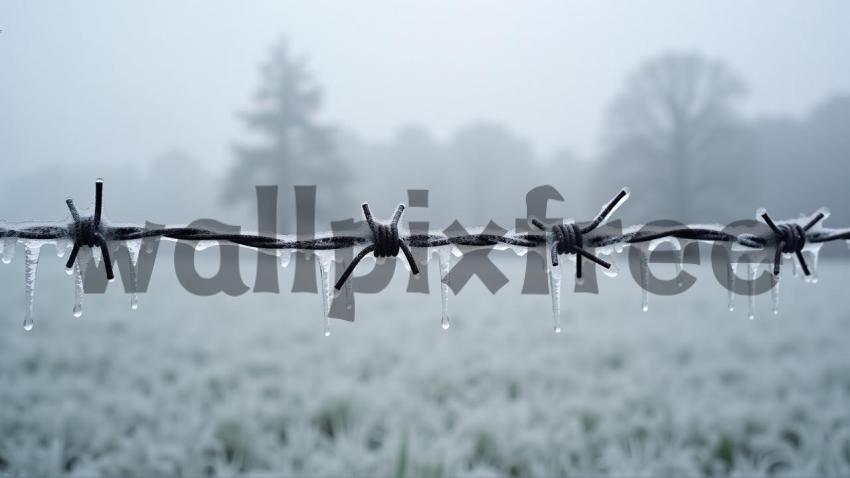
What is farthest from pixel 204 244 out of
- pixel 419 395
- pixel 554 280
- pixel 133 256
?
pixel 419 395

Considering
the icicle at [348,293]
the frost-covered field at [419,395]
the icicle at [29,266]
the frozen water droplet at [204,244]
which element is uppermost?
the frozen water droplet at [204,244]

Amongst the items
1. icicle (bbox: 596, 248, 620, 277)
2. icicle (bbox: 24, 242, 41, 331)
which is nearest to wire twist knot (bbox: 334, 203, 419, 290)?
icicle (bbox: 596, 248, 620, 277)

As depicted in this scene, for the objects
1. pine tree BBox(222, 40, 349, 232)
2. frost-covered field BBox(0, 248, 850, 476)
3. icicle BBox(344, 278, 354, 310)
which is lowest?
frost-covered field BBox(0, 248, 850, 476)

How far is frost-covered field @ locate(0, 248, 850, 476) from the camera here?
262 centimetres

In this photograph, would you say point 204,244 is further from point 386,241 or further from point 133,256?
point 386,241

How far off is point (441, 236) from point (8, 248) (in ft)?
2.96

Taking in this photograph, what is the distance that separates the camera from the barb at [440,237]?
1.03 meters

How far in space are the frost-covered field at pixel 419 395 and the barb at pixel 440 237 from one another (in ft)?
1.03

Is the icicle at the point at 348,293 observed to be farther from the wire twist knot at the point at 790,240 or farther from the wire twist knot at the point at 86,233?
the wire twist knot at the point at 790,240

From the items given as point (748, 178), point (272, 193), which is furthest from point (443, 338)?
point (748, 178)

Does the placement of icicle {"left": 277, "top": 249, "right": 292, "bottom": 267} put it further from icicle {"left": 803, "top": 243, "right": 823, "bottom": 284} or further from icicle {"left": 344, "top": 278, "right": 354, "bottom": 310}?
icicle {"left": 803, "top": 243, "right": 823, "bottom": 284}

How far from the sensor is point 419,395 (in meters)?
3.31

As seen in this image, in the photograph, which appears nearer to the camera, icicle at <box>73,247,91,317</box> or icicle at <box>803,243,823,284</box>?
icicle at <box>73,247,91,317</box>

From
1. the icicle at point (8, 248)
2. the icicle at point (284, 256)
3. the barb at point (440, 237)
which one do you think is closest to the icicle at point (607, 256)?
the barb at point (440, 237)
